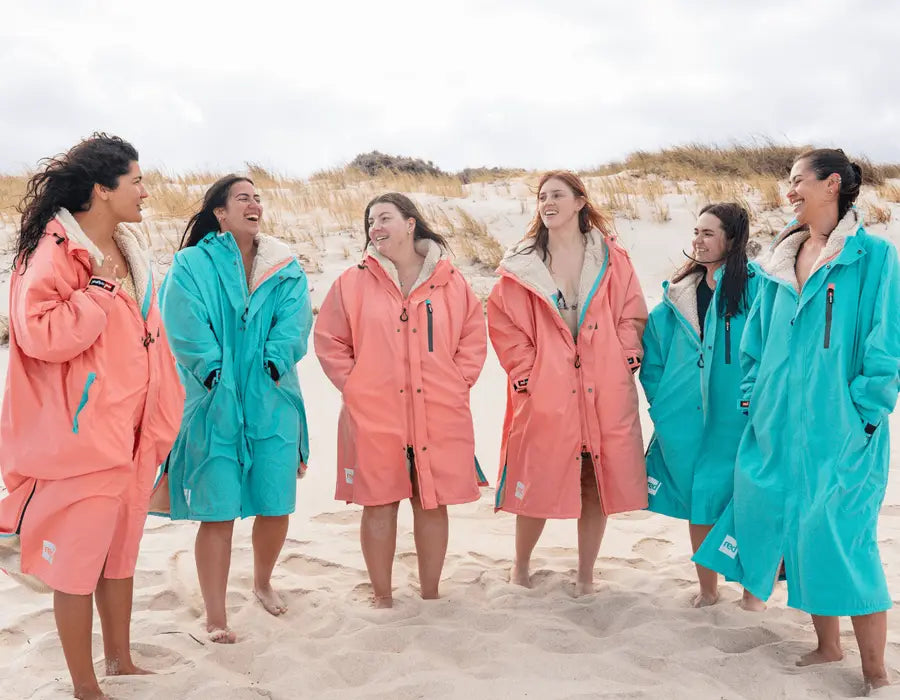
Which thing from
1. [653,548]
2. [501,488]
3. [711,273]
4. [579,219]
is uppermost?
[579,219]

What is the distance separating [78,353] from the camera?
3.37 metres

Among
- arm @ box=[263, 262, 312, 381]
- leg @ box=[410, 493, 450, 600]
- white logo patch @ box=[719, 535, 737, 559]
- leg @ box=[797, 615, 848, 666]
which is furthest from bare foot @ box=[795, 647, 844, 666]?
arm @ box=[263, 262, 312, 381]

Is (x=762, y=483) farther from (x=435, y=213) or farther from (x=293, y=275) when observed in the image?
(x=435, y=213)

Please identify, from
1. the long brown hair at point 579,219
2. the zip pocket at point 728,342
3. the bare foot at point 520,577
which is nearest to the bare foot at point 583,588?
the bare foot at point 520,577

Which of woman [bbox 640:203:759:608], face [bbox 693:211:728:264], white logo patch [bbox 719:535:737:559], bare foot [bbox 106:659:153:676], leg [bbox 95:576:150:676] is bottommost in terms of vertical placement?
bare foot [bbox 106:659:153:676]

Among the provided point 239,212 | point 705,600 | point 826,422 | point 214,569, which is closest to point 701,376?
point 826,422

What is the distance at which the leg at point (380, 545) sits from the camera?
4695 millimetres

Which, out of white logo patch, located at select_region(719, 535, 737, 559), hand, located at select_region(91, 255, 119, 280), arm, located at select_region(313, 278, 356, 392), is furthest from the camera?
arm, located at select_region(313, 278, 356, 392)

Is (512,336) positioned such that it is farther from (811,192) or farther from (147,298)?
(147,298)

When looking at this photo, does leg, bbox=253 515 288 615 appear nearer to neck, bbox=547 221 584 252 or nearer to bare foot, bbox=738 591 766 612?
neck, bbox=547 221 584 252

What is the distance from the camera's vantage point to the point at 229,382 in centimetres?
436

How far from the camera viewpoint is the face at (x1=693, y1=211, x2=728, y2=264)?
4762mm

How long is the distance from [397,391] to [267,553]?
3.86 ft

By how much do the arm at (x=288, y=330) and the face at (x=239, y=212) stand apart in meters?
0.32
